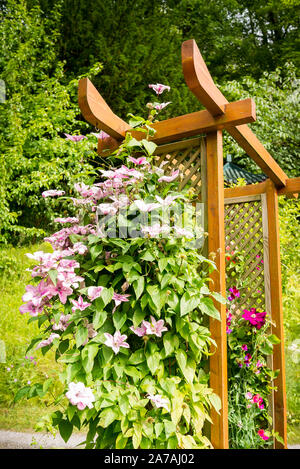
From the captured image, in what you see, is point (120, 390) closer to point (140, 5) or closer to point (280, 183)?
point (280, 183)

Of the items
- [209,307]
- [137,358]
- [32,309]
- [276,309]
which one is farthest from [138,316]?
[276,309]

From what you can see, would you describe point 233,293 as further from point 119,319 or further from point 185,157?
point 119,319

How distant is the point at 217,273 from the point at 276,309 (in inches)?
46.7

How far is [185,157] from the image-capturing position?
74.7 inches

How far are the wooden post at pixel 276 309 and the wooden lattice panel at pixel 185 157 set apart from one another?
1118 mm

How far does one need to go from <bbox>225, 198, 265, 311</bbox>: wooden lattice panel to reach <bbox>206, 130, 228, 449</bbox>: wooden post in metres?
1.12

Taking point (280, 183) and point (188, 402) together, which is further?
point (280, 183)

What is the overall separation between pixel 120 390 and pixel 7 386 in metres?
2.22

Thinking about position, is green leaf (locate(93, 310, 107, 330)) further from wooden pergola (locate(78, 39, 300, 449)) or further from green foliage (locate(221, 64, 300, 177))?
green foliage (locate(221, 64, 300, 177))

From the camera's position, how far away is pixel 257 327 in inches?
99.0

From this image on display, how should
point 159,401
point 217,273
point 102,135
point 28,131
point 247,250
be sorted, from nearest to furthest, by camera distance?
point 159,401
point 217,273
point 102,135
point 247,250
point 28,131

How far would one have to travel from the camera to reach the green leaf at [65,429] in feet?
4.60

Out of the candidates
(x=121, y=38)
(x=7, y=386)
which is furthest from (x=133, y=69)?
(x=7, y=386)

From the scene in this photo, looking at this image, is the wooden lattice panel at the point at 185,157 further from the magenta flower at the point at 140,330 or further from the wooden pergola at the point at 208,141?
the magenta flower at the point at 140,330
